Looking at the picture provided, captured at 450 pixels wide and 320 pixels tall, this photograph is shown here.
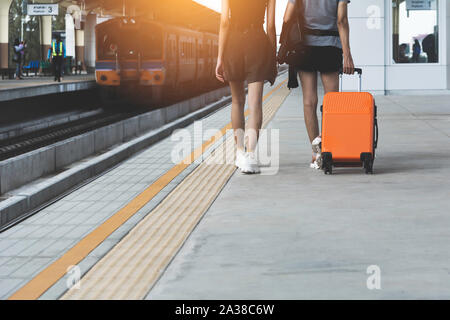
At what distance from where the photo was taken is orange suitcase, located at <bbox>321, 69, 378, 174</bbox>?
20.5ft

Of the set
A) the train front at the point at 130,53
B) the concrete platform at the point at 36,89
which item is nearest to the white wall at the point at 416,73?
the train front at the point at 130,53

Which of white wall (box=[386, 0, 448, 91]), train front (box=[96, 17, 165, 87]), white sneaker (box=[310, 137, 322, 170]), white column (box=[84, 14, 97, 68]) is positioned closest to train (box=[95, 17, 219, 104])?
train front (box=[96, 17, 165, 87])

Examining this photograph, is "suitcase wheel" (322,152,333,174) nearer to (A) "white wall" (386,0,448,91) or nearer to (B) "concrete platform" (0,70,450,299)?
(B) "concrete platform" (0,70,450,299)

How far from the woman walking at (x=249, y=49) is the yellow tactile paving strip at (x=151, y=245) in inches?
24.1

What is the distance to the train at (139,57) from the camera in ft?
75.3

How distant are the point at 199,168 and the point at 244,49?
1269 mm

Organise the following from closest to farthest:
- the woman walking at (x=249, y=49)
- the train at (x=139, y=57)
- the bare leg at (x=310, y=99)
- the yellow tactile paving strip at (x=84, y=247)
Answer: the yellow tactile paving strip at (x=84, y=247), the woman walking at (x=249, y=49), the bare leg at (x=310, y=99), the train at (x=139, y=57)

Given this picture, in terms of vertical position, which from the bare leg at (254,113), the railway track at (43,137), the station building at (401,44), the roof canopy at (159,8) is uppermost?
the roof canopy at (159,8)

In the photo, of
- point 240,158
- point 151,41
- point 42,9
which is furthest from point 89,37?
point 240,158

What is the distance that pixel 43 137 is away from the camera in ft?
50.1

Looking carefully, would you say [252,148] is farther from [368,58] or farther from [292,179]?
[368,58]

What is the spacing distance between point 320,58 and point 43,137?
955 cm

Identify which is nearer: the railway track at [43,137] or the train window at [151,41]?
the railway track at [43,137]

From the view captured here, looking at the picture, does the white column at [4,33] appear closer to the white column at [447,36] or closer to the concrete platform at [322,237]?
the white column at [447,36]
